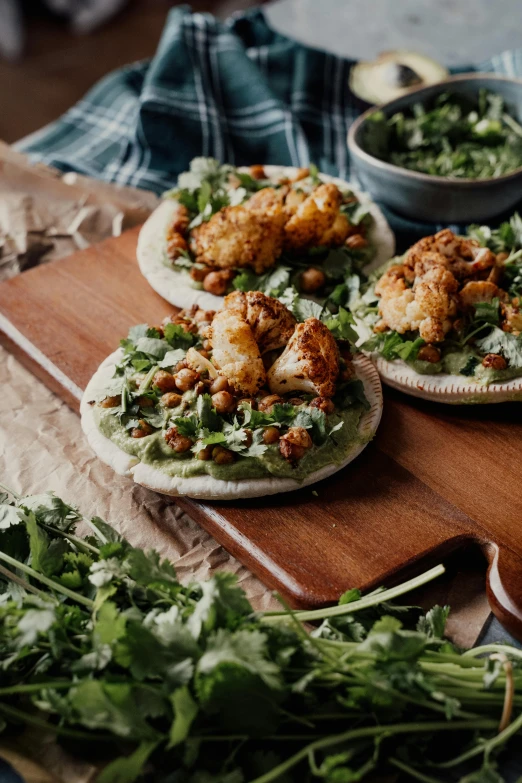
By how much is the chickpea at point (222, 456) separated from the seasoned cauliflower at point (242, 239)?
43.8 inches

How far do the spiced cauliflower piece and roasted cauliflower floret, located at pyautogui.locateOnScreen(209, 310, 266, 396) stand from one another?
0.62 metres

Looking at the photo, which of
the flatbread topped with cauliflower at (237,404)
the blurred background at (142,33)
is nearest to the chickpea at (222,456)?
the flatbread topped with cauliflower at (237,404)

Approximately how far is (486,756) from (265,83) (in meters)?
3.94

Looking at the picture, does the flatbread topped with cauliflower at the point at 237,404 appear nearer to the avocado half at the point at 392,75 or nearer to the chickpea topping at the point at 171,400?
the chickpea topping at the point at 171,400

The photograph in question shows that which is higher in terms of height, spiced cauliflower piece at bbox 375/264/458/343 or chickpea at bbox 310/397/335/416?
spiced cauliflower piece at bbox 375/264/458/343

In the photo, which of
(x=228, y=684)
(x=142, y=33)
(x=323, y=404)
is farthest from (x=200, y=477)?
(x=142, y=33)

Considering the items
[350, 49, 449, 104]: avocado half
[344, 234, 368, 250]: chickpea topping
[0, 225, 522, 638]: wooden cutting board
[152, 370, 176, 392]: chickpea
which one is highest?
[350, 49, 449, 104]: avocado half

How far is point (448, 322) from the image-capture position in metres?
3.29

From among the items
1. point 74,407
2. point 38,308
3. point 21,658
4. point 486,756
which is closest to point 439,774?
point 486,756

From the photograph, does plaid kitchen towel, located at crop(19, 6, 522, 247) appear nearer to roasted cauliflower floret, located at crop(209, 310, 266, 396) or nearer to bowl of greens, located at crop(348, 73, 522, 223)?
bowl of greens, located at crop(348, 73, 522, 223)

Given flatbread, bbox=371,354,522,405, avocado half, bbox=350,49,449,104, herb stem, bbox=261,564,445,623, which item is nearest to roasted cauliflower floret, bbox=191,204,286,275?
flatbread, bbox=371,354,522,405

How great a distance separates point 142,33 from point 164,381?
311 inches

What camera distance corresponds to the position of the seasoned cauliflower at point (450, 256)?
3.43 meters

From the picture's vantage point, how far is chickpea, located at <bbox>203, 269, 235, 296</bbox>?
3656 millimetres
